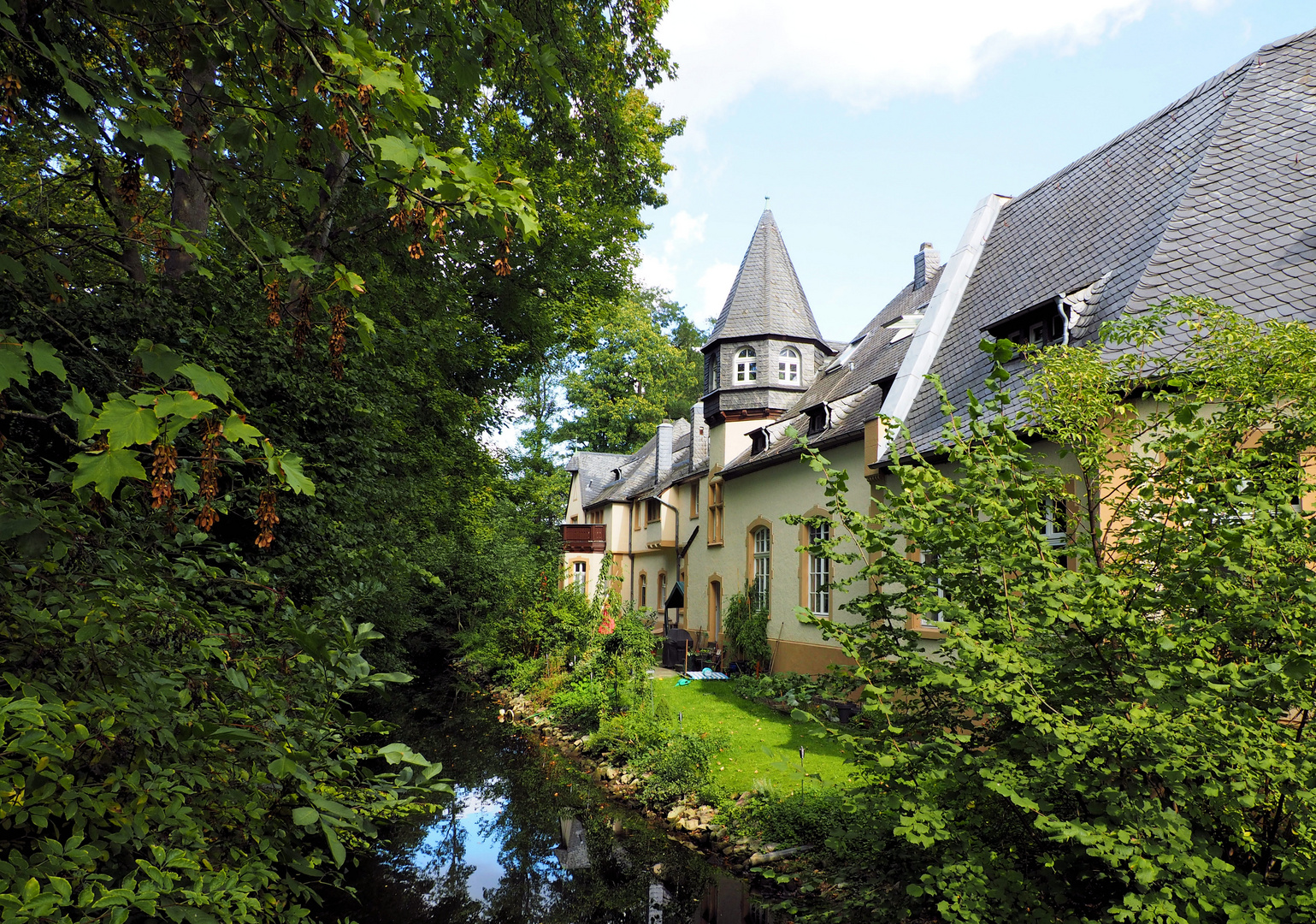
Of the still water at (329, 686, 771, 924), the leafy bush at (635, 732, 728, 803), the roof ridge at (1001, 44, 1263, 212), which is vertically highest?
the roof ridge at (1001, 44, 1263, 212)

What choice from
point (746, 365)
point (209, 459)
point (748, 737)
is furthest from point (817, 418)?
point (209, 459)

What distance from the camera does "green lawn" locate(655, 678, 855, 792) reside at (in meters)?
9.83

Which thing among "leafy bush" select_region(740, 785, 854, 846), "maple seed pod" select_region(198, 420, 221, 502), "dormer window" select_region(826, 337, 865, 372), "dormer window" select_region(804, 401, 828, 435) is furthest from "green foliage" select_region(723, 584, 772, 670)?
"maple seed pod" select_region(198, 420, 221, 502)

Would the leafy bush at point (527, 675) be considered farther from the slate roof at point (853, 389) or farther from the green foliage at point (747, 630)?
the slate roof at point (853, 389)

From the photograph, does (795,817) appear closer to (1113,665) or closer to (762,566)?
(1113,665)

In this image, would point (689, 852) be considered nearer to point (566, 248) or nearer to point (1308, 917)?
point (1308, 917)

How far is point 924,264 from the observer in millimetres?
20234

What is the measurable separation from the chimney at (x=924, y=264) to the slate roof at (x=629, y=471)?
8.82 meters

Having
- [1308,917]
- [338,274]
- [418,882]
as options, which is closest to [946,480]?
[1308,917]

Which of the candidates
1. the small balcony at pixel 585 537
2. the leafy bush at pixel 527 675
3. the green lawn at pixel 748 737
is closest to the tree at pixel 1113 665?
the green lawn at pixel 748 737

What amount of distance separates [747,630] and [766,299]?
922 cm

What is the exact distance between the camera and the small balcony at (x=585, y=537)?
36.0m

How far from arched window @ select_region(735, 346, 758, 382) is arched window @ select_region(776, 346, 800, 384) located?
26.6 inches

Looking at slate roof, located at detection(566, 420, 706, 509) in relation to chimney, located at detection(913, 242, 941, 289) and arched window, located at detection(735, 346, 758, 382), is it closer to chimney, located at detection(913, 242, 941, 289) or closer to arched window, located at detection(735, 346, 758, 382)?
arched window, located at detection(735, 346, 758, 382)
